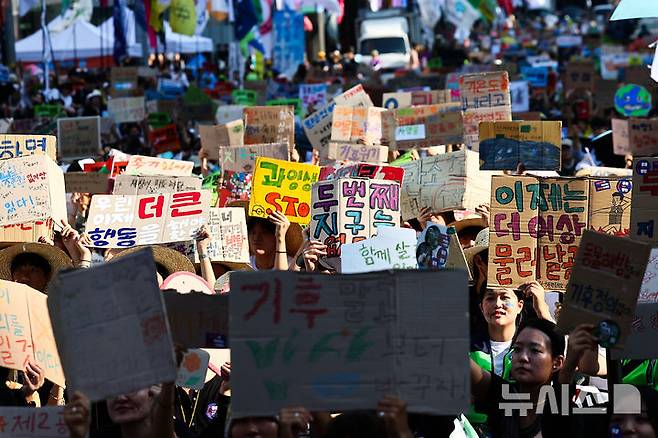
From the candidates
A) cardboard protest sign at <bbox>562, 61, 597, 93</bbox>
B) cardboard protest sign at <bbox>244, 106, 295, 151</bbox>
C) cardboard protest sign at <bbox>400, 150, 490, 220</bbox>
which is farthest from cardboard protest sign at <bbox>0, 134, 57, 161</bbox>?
cardboard protest sign at <bbox>562, 61, 597, 93</bbox>

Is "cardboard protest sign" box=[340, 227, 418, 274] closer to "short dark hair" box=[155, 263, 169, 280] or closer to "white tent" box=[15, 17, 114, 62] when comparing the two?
"short dark hair" box=[155, 263, 169, 280]

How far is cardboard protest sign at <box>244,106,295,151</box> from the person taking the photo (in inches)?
479

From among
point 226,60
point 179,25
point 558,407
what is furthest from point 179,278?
point 226,60

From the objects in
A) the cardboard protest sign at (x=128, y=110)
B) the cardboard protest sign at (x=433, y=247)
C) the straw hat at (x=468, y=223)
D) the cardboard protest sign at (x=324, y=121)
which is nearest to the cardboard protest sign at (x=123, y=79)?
the cardboard protest sign at (x=128, y=110)

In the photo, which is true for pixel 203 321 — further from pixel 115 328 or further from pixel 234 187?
pixel 234 187

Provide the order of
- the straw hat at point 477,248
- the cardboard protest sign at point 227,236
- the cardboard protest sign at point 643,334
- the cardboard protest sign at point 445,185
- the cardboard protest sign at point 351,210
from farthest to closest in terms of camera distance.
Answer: the cardboard protest sign at point 445,185, the cardboard protest sign at point 227,236, the cardboard protest sign at point 351,210, the straw hat at point 477,248, the cardboard protest sign at point 643,334

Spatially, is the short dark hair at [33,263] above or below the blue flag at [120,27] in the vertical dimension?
below

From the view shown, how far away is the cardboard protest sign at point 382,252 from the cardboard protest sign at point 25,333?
1278 mm

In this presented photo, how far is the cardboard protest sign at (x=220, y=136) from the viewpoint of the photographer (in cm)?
1270

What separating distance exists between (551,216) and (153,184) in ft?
9.73

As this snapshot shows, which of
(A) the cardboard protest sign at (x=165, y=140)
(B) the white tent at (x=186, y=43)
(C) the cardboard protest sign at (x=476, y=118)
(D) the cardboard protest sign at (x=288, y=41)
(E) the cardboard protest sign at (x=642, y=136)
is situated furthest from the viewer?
(B) the white tent at (x=186, y=43)

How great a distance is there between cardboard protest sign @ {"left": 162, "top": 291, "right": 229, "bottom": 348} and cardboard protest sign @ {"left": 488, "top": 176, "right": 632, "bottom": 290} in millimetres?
2422

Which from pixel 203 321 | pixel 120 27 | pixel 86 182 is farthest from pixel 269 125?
pixel 120 27

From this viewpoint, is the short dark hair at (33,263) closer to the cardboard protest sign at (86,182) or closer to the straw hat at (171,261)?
the straw hat at (171,261)
